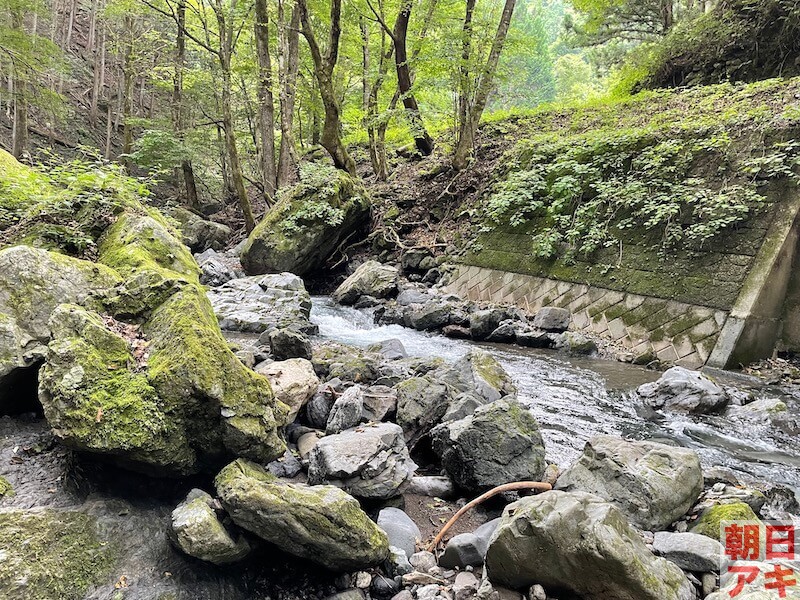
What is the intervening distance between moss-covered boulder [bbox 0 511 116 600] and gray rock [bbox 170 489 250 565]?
1.12 ft

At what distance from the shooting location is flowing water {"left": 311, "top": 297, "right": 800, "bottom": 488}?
167 inches

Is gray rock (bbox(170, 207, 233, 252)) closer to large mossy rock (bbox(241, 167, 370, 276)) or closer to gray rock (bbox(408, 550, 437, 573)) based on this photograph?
large mossy rock (bbox(241, 167, 370, 276))

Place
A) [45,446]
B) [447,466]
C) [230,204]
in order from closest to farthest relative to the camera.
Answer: [45,446] < [447,466] < [230,204]

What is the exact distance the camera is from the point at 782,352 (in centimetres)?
675

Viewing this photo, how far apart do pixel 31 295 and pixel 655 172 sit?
9.02 metres

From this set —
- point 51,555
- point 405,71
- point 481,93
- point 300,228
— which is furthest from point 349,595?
point 405,71

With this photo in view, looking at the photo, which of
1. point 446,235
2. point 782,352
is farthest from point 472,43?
point 782,352

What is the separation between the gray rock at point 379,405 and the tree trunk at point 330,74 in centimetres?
1005

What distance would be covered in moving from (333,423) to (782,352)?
678 centimetres

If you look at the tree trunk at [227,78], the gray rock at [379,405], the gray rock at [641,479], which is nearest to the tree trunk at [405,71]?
the tree trunk at [227,78]

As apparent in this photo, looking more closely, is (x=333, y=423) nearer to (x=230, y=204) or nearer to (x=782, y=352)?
(x=782, y=352)

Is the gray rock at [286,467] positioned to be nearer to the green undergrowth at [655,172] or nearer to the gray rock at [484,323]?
the gray rock at [484,323]

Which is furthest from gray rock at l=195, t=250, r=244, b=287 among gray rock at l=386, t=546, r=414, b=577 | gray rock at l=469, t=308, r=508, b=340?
gray rock at l=386, t=546, r=414, b=577

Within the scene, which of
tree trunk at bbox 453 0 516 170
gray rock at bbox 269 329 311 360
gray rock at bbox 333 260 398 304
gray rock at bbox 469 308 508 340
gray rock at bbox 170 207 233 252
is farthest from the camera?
gray rock at bbox 170 207 233 252
